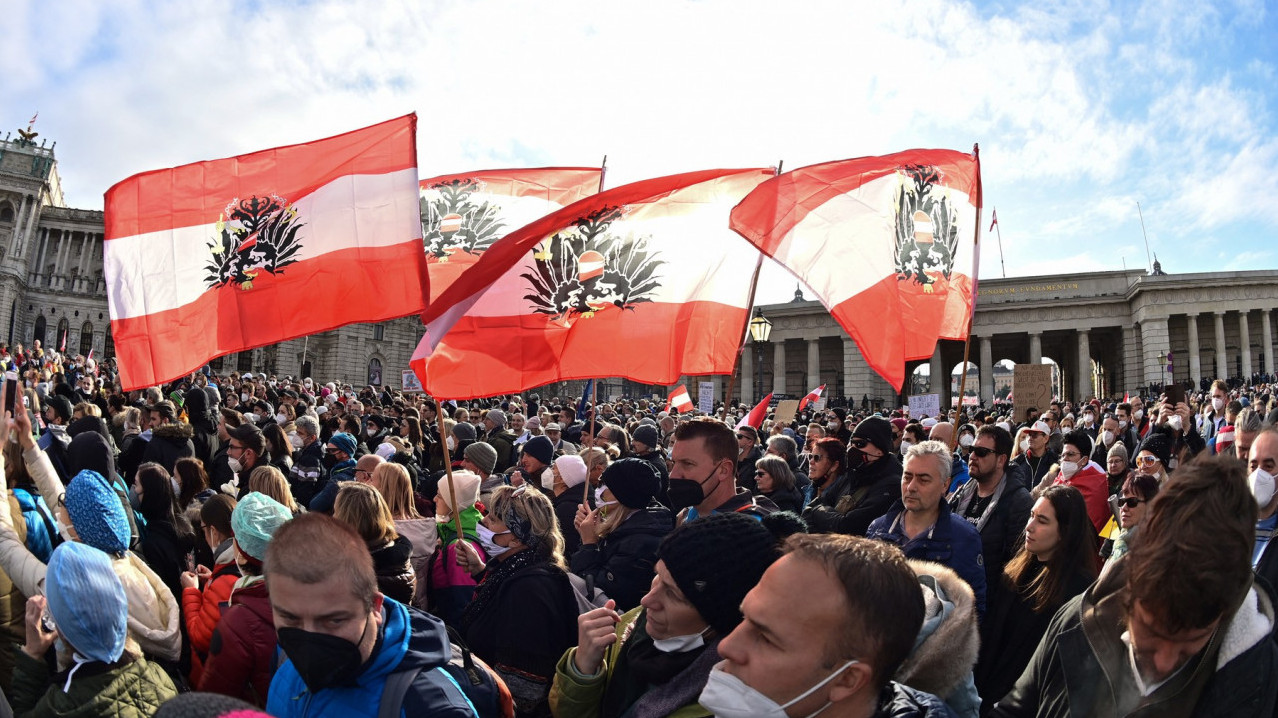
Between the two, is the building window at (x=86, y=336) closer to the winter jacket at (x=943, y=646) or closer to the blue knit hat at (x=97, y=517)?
the blue knit hat at (x=97, y=517)

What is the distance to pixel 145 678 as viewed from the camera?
284cm

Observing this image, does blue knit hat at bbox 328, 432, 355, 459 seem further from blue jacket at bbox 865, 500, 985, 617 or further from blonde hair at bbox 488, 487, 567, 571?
blue jacket at bbox 865, 500, 985, 617

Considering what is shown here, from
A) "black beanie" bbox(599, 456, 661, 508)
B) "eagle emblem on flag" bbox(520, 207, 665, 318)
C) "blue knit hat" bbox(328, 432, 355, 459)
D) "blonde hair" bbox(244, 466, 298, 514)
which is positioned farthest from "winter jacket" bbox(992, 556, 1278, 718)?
"blue knit hat" bbox(328, 432, 355, 459)

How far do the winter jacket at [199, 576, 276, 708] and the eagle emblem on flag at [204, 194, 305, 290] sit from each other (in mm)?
2889

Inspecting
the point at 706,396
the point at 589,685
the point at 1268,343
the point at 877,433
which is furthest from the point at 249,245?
the point at 1268,343

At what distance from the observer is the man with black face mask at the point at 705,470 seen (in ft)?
13.7

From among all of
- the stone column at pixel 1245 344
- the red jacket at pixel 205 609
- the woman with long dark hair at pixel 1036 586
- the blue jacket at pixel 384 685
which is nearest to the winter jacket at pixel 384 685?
the blue jacket at pixel 384 685

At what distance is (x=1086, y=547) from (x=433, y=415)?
35.9ft

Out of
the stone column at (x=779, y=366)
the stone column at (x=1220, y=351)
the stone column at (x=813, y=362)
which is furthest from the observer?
the stone column at (x=779, y=366)

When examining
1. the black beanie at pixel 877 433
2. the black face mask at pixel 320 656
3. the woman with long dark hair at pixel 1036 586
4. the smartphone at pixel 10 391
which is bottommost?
the woman with long dark hair at pixel 1036 586

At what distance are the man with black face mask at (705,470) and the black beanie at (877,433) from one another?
5.09 feet

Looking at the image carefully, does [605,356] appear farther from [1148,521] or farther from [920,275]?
[1148,521]

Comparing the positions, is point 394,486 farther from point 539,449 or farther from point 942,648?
point 942,648

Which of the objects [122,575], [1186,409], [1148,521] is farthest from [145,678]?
[1186,409]
